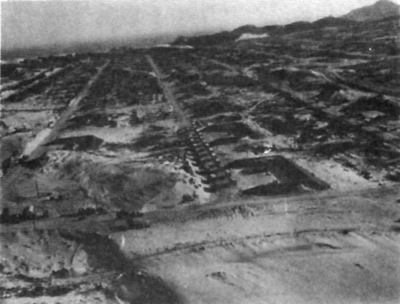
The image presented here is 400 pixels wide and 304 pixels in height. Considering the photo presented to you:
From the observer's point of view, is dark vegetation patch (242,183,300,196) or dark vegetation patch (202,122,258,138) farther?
dark vegetation patch (202,122,258,138)

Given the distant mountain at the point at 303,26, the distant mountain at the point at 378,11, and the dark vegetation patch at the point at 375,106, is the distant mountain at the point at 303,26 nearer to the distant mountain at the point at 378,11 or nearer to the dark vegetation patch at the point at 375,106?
the distant mountain at the point at 378,11

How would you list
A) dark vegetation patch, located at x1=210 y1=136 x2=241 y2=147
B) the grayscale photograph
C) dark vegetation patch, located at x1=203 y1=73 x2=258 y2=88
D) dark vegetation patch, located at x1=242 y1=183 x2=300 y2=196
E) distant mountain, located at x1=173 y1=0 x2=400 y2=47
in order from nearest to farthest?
the grayscale photograph, dark vegetation patch, located at x1=242 y1=183 x2=300 y2=196, dark vegetation patch, located at x1=210 y1=136 x2=241 y2=147, dark vegetation patch, located at x1=203 y1=73 x2=258 y2=88, distant mountain, located at x1=173 y1=0 x2=400 y2=47

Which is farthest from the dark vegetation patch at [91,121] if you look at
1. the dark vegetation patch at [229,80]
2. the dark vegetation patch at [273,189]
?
the dark vegetation patch at [273,189]

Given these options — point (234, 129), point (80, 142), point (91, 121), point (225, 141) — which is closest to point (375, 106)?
point (234, 129)

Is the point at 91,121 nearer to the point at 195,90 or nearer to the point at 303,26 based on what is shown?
the point at 195,90

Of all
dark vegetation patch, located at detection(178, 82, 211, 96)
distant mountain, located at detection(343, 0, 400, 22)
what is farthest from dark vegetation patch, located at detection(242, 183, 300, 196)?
distant mountain, located at detection(343, 0, 400, 22)

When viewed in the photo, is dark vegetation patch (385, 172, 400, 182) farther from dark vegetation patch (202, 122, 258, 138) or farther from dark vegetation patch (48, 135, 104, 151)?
dark vegetation patch (48, 135, 104, 151)

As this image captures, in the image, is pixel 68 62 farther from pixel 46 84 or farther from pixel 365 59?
pixel 365 59

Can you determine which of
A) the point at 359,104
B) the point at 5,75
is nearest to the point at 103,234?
the point at 359,104
